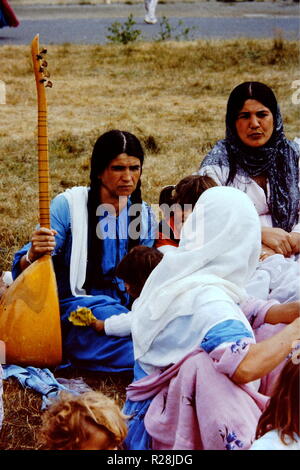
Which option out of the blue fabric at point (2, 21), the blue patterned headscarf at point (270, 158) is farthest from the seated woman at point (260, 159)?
the blue fabric at point (2, 21)

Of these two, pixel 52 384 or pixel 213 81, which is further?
pixel 213 81

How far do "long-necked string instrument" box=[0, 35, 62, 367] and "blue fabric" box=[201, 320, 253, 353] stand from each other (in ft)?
4.16

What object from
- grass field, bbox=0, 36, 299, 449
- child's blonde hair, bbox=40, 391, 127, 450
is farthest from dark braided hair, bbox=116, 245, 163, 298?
grass field, bbox=0, 36, 299, 449

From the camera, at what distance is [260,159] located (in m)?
4.43

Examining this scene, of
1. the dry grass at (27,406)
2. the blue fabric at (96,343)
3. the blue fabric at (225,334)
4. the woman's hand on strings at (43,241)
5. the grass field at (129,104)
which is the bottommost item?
the dry grass at (27,406)

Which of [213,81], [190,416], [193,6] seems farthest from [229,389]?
[193,6]

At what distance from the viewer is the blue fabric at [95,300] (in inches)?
148

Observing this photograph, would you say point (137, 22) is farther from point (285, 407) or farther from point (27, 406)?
point (285, 407)

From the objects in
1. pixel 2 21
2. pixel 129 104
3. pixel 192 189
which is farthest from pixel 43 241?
pixel 2 21

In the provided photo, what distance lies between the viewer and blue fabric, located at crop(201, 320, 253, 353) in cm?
249

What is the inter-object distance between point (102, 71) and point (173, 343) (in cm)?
745

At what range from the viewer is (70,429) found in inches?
94.9

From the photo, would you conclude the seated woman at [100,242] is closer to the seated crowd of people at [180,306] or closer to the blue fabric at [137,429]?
the seated crowd of people at [180,306]
